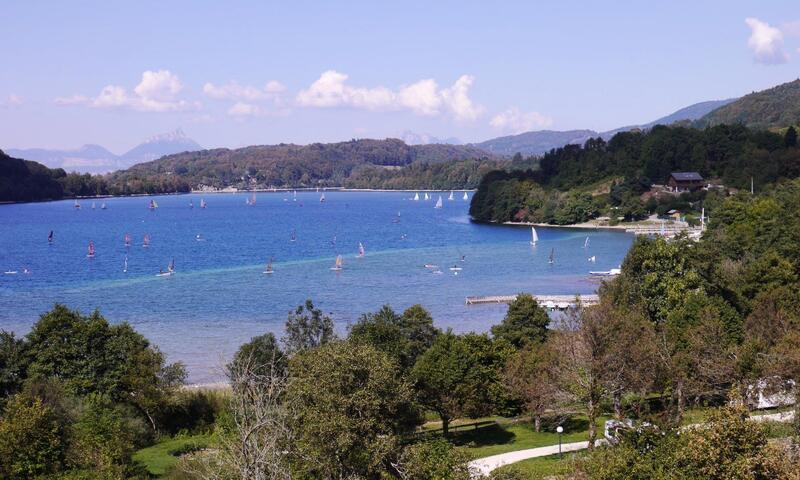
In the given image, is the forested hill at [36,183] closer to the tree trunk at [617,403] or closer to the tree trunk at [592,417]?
the tree trunk at [617,403]

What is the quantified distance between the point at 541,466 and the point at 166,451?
11.6 meters

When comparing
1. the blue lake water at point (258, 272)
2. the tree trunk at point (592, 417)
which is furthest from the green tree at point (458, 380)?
the blue lake water at point (258, 272)

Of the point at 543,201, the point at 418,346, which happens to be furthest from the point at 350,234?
the point at 418,346

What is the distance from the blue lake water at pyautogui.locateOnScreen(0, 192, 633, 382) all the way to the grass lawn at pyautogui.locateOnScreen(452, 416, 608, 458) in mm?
15126

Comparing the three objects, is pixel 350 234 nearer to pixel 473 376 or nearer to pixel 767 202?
pixel 767 202

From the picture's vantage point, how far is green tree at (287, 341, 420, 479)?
1522 cm

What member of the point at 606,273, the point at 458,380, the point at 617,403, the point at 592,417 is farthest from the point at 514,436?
the point at 606,273

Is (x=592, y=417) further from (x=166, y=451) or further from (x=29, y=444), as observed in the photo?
(x=29, y=444)

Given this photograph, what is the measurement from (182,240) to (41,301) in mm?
40428

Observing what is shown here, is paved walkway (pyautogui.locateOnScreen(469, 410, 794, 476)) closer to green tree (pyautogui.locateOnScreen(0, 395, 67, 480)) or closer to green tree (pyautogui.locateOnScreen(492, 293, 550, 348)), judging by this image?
green tree (pyautogui.locateOnScreen(492, 293, 550, 348))

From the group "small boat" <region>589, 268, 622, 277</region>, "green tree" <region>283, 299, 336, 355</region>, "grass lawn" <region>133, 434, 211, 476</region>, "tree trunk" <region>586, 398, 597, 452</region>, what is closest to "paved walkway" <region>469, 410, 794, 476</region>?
"tree trunk" <region>586, 398, 597, 452</region>

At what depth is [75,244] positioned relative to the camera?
8638 centimetres

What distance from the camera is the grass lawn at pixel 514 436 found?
21922 mm

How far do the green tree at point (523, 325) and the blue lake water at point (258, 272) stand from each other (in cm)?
1196
